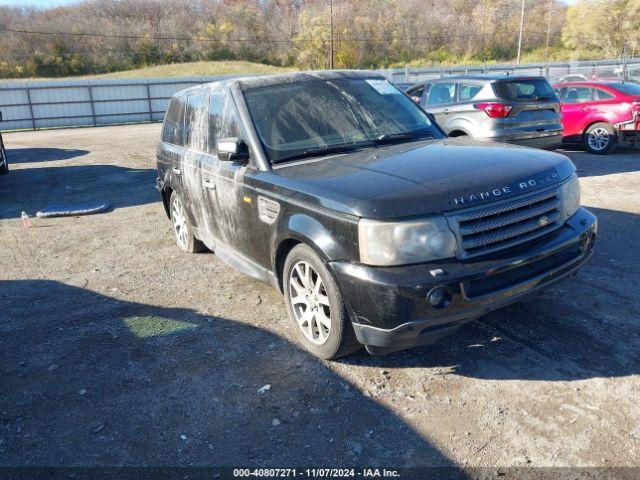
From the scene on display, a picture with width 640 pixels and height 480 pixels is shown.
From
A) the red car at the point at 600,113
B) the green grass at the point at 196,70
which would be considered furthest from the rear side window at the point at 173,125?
the green grass at the point at 196,70

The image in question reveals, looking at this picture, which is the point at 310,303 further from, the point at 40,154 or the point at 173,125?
the point at 40,154

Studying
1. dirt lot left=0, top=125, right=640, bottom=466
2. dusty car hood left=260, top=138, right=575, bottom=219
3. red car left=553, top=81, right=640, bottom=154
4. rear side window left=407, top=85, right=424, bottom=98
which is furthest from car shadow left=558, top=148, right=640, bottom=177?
dusty car hood left=260, top=138, right=575, bottom=219

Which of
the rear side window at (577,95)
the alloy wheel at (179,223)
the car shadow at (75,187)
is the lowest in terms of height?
the car shadow at (75,187)

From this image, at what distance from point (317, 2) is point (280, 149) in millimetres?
92762

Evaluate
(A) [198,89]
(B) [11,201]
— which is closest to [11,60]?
(B) [11,201]

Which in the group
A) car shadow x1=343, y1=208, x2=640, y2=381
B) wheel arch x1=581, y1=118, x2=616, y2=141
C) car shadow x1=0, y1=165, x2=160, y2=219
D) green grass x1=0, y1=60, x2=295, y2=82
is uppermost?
green grass x1=0, y1=60, x2=295, y2=82

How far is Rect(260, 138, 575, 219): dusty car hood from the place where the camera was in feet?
9.45

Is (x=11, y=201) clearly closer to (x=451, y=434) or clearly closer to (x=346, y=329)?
(x=346, y=329)

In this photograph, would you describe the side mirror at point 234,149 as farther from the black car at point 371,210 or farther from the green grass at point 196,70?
the green grass at point 196,70

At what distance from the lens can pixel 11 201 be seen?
968 cm

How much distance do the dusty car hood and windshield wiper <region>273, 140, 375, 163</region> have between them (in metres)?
0.10

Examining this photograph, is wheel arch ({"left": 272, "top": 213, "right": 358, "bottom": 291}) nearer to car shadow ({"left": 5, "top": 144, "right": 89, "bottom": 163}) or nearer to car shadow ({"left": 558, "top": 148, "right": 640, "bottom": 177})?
car shadow ({"left": 558, "top": 148, "right": 640, "bottom": 177})

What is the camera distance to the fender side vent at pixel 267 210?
11.8ft

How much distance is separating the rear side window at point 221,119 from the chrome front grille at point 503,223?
1996mm
